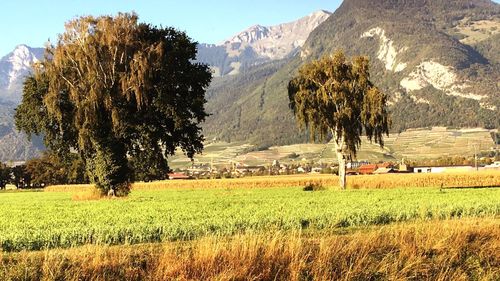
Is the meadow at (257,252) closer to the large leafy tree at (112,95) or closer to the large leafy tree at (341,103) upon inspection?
the large leafy tree at (112,95)

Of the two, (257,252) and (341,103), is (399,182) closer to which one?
(341,103)

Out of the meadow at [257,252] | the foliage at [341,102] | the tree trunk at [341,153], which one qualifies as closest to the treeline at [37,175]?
the foliage at [341,102]

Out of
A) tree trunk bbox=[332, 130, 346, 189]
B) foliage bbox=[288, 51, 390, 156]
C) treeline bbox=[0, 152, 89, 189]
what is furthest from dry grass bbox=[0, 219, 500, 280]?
treeline bbox=[0, 152, 89, 189]

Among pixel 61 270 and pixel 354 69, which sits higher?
pixel 354 69

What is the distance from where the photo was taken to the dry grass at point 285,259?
471 inches

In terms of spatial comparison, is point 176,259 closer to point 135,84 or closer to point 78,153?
point 135,84

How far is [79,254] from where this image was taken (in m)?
12.3

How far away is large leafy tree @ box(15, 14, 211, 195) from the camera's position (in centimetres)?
4294

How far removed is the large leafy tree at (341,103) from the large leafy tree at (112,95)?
15583 mm

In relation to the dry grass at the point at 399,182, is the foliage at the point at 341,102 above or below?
above

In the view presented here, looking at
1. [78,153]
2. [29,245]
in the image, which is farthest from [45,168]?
[29,245]

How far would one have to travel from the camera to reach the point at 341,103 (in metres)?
58.9

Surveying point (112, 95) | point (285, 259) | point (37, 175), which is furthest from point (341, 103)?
point (37, 175)

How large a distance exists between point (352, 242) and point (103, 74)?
33845 millimetres
